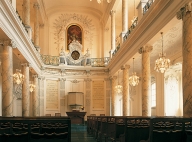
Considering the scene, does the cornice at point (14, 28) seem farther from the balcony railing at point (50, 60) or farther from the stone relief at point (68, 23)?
the stone relief at point (68, 23)

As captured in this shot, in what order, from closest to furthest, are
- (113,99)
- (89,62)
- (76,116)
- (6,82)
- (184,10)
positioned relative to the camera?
(184,10) < (6,82) < (76,116) < (113,99) < (89,62)

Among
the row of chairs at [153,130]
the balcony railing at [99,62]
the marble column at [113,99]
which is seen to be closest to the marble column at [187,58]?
the row of chairs at [153,130]

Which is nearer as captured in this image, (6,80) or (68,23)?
(6,80)

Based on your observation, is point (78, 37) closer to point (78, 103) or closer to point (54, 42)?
point (54, 42)

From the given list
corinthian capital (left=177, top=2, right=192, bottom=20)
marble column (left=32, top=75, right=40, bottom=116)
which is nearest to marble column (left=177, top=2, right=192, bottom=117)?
corinthian capital (left=177, top=2, right=192, bottom=20)

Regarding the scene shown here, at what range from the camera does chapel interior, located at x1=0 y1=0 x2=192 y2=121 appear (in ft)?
49.4

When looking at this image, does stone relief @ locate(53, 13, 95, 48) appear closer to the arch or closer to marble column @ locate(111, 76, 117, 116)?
the arch

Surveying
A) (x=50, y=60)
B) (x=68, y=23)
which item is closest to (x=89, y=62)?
(x=50, y=60)

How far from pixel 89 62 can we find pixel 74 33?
11.5 feet

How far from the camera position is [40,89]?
858 inches

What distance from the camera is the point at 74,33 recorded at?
25.3m

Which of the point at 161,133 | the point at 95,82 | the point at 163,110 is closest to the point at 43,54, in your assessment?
the point at 95,82

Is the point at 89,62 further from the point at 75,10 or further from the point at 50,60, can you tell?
the point at 75,10

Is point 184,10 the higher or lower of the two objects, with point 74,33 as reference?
lower
